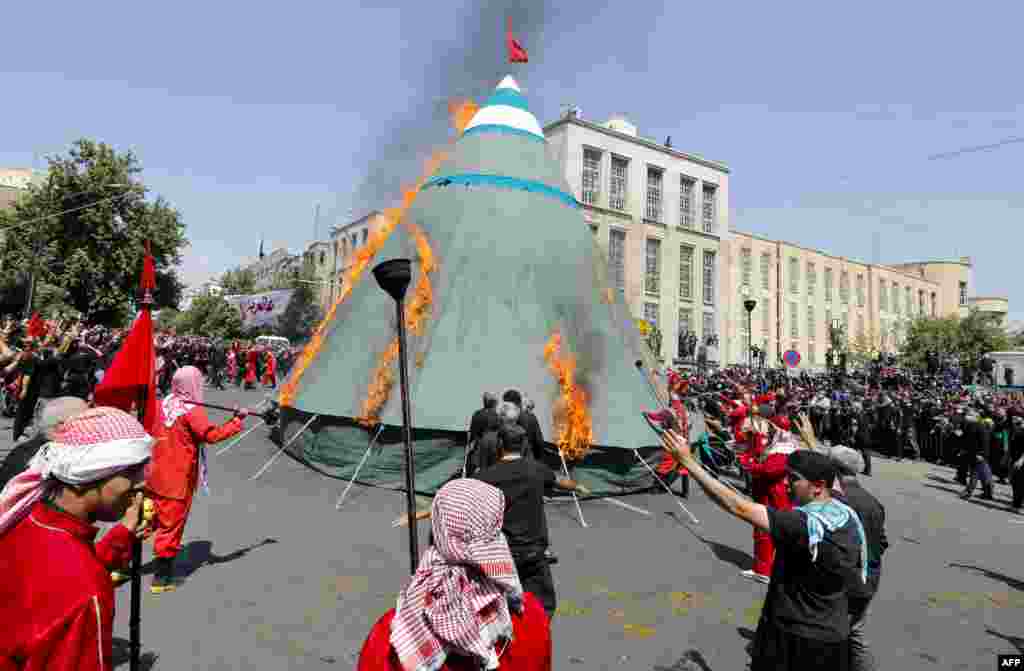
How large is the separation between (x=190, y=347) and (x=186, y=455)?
2127 centimetres

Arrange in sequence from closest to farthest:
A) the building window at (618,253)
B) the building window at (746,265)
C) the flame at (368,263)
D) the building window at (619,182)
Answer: the flame at (368,263) < the building window at (618,253) < the building window at (619,182) < the building window at (746,265)

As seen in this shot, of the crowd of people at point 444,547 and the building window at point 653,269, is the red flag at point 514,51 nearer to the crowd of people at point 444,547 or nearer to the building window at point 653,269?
the crowd of people at point 444,547

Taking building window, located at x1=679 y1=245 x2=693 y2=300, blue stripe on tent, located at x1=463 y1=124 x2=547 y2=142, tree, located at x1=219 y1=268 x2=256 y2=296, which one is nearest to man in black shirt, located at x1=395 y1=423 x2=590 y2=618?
blue stripe on tent, located at x1=463 y1=124 x2=547 y2=142

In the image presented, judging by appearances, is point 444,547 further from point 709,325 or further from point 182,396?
point 709,325

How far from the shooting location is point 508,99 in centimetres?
1191

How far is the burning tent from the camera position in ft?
28.8

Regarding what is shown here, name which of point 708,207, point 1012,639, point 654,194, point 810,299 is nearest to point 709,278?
point 708,207

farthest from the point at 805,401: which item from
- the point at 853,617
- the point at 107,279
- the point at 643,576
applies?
the point at 107,279

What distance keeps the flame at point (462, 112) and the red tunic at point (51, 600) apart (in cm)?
1177

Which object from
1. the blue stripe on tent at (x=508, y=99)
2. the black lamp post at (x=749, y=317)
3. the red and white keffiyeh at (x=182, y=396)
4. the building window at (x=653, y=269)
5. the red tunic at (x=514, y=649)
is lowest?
the red tunic at (x=514, y=649)

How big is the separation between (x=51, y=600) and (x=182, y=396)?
3.74m

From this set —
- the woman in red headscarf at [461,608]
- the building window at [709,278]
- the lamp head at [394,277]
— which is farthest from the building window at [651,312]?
the woman in red headscarf at [461,608]

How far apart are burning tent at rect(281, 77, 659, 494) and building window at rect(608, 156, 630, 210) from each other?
99.3ft

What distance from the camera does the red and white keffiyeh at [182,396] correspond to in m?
5.16
